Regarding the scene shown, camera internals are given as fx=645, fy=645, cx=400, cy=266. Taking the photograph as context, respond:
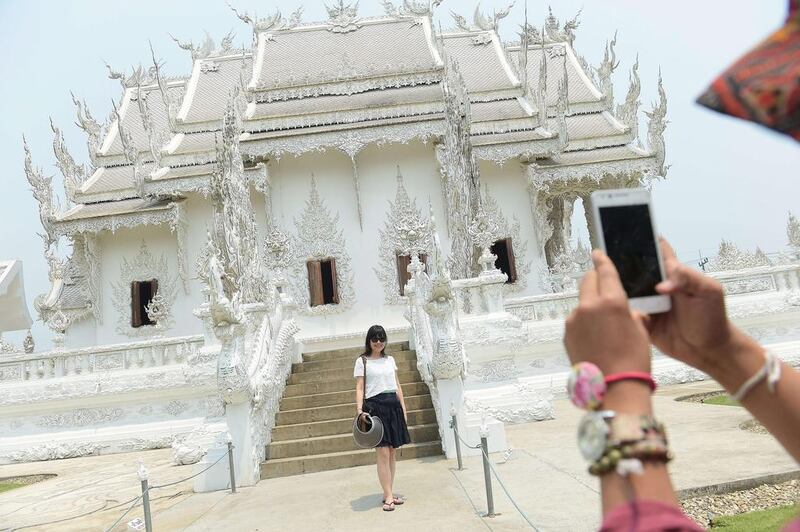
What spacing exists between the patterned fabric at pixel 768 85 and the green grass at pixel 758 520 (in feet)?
10.8

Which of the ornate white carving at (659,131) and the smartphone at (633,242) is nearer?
the smartphone at (633,242)

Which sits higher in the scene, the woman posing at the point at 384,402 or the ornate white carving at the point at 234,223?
the ornate white carving at the point at 234,223

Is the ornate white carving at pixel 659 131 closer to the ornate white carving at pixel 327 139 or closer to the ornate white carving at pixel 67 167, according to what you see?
the ornate white carving at pixel 327 139

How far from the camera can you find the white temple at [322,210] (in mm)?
9852

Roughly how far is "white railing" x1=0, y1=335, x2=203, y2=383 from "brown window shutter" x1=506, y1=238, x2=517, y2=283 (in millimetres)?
6563

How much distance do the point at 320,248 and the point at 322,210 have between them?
825 mm

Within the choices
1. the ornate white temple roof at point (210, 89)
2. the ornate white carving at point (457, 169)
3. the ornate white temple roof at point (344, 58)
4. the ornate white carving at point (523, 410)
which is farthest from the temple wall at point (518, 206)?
the ornate white temple roof at point (210, 89)

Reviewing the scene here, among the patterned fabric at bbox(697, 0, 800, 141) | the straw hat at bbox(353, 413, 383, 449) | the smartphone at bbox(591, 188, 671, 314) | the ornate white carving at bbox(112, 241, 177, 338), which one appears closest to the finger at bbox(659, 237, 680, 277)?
the smartphone at bbox(591, 188, 671, 314)

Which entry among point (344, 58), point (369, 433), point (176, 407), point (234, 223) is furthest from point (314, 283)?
point (369, 433)

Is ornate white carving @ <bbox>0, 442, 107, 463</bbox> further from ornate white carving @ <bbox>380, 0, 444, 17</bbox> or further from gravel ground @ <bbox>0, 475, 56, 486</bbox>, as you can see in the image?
ornate white carving @ <bbox>380, 0, 444, 17</bbox>

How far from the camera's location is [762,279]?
425 inches

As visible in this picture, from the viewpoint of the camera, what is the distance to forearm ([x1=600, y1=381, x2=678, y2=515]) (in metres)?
0.70

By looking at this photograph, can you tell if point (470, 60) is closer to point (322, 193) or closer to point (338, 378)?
point (322, 193)

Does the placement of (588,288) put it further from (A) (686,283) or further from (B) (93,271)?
(B) (93,271)
